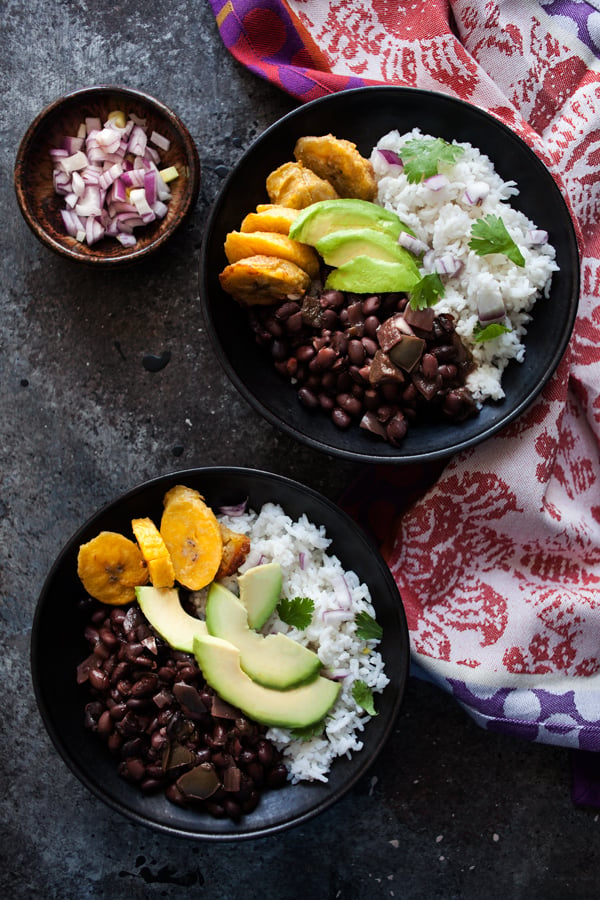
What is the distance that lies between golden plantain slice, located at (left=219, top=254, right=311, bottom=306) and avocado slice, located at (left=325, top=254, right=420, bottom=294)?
0.13m

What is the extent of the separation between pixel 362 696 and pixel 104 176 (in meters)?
1.95

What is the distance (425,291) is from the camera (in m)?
2.30

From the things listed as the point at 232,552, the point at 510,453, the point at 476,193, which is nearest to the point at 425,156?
the point at 476,193

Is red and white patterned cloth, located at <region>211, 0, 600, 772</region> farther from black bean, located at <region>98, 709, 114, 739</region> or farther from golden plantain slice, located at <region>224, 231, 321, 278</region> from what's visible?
black bean, located at <region>98, 709, 114, 739</region>

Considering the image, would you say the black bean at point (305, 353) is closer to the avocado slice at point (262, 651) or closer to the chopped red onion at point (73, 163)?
the avocado slice at point (262, 651)

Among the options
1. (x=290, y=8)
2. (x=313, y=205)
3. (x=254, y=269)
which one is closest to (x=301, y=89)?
(x=290, y=8)

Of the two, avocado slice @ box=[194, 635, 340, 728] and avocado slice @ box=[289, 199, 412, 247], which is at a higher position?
avocado slice @ box=[289, 199, 412, 247]

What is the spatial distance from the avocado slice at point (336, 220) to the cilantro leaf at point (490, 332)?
398 mm

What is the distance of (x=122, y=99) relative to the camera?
8.53 ft

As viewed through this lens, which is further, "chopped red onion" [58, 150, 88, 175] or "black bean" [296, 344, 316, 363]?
"chopped red onion" [58, 150, 88, 175]

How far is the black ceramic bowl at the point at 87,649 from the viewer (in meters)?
2.35

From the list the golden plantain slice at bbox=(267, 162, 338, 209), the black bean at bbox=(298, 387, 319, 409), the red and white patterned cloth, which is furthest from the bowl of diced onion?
the black bean at bbox=(298, 387, 319, 409)

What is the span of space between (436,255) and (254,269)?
22.9 inches

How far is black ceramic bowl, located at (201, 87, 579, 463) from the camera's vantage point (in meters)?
2.38
